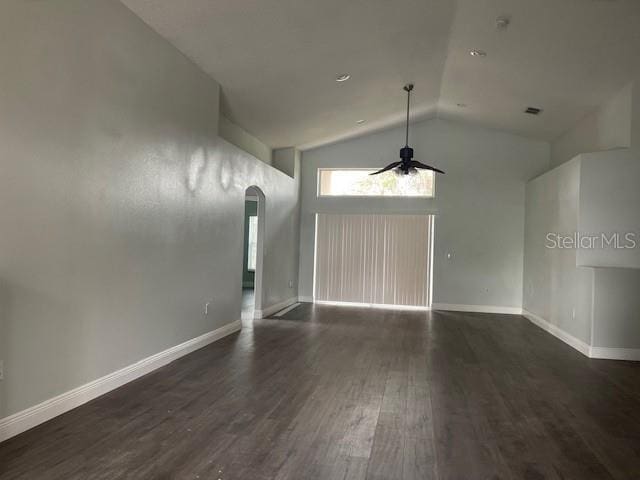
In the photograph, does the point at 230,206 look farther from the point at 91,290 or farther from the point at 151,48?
the point at 91,290

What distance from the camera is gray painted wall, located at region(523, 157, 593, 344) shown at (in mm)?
5657

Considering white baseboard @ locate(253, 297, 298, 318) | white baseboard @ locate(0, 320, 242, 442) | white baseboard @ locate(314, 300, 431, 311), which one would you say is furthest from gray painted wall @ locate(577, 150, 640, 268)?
white baseboard @ locate(0, 320, 242, 442)

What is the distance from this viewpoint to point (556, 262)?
259 inches

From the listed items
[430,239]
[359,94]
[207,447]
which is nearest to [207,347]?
[207,447]

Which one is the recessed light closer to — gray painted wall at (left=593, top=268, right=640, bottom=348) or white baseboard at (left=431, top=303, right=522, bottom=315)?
gray painted wall at (left=593, top=268, right=640, bottom=348)

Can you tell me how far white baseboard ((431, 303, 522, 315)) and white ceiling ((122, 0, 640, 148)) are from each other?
335 centimetres

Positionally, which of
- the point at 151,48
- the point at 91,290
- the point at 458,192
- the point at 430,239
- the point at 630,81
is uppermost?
the point at 630,81

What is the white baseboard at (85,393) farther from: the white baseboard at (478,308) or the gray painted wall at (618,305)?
the white baseboard at (478,308)

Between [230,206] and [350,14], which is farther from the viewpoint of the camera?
[230,206]

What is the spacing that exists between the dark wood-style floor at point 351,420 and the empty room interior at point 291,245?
22mm

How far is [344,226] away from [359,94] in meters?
3.29

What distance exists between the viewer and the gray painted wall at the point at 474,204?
8.66 m

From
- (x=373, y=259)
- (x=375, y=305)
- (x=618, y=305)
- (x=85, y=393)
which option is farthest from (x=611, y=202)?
(x=85, y=393)

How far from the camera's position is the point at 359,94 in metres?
6.59
